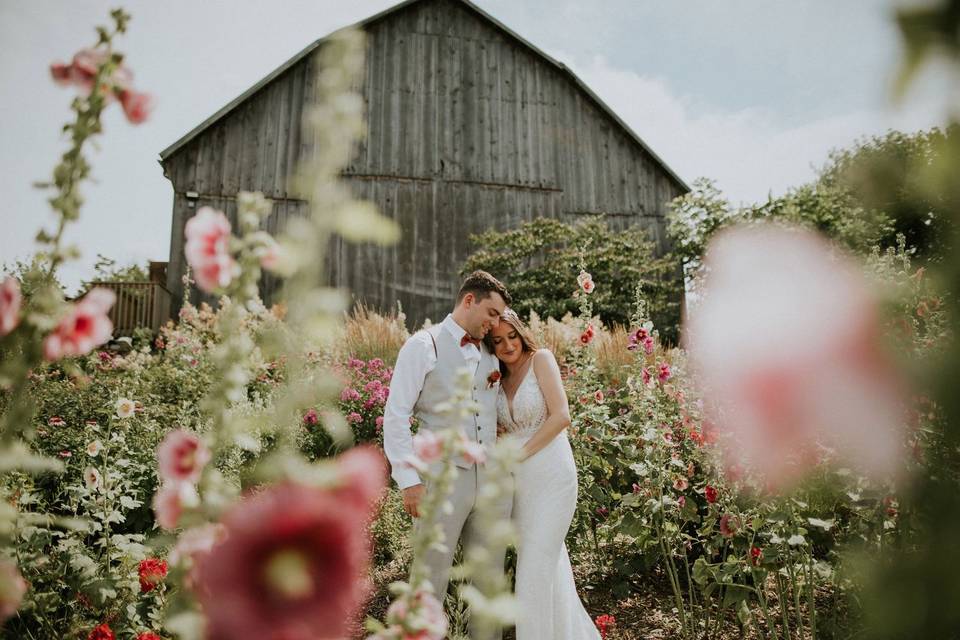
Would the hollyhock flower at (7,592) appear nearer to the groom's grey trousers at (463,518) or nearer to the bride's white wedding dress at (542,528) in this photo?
the groom's grey trousers at (463,518)

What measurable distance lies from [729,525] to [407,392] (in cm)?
179

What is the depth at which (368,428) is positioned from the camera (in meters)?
6.02

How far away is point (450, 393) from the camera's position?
312cm

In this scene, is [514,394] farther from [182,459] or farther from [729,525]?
[182,459]

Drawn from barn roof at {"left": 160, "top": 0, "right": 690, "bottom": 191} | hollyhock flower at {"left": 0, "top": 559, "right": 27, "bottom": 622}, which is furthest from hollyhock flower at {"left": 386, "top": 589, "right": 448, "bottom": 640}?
barn roof at {"left": 160, "top": 0, "right": 690, "bottom": 191}

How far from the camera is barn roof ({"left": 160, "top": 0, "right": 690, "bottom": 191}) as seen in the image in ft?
38.3

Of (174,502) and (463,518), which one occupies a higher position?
(174,502)

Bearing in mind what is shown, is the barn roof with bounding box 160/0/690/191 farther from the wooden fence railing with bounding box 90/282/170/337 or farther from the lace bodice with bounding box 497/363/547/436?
the lace bodice with bounding box 497/363/547/436

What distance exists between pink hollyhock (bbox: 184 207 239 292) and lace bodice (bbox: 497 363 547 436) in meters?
2.59

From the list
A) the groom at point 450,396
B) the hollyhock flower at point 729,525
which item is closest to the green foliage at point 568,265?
the groom at point 450,396

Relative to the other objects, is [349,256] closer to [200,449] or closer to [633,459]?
[633,459]

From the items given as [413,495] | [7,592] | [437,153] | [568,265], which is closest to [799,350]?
[7,592]

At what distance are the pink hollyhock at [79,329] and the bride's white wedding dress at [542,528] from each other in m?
2.55

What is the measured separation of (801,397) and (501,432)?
2.97m
